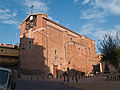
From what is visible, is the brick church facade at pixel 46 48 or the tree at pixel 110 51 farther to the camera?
the brick church facade at pixel 46 48

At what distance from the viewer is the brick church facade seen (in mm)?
22953

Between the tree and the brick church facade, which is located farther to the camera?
the brick church facade

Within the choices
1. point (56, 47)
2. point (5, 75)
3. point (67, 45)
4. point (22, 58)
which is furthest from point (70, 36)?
point (5, 75)

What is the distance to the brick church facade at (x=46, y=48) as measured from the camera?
2295 centimetres

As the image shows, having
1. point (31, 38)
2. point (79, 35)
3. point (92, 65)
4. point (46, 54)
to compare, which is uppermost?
point (79, 35)

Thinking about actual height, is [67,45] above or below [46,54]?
above

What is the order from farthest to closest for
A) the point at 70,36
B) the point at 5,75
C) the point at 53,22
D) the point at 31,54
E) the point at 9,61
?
1. the point at 70,36
2. the point at 9,61
3. the point at 53,22
4. the point at 31,54
5. the point at 5,75

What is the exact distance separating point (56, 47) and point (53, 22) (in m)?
5.37

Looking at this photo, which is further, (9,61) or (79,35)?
(79,35)

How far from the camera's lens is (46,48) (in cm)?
2327

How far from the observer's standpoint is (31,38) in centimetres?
2550

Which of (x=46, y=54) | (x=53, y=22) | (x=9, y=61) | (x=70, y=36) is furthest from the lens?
(x=70, y=36)

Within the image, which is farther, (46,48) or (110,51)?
(46,48)

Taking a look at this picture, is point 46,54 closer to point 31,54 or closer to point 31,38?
point 31,54
